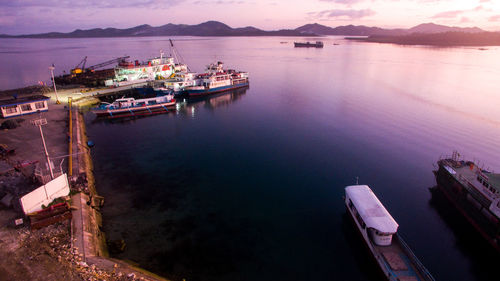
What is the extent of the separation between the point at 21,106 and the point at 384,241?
48025 mm

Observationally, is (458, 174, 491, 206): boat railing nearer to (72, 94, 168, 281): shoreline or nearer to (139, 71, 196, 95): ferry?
(72, 94, 168, 281): shoreline

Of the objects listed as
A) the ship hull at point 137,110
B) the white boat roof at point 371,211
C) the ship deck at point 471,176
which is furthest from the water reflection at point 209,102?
the ship deck at point 471,176

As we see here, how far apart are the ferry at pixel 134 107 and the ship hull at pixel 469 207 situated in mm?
46152

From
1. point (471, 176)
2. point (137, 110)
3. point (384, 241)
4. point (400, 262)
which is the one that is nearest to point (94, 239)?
point (384, 241)

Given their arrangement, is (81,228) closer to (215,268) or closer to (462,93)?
(215,268)

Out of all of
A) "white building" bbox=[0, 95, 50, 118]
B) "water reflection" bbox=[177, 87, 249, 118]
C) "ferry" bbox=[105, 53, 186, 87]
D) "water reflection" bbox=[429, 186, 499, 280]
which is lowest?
"water reflection" bbox=[429, 186, 499, 280]

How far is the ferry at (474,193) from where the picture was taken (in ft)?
61.8

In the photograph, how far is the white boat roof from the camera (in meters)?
16.5

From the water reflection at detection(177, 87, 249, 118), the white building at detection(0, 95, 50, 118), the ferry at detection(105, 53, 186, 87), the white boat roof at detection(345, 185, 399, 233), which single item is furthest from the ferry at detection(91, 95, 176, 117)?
the white boat roof at detection(345, 185, 399, 233)

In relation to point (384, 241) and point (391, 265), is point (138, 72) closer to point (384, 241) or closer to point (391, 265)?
point (384, 241)

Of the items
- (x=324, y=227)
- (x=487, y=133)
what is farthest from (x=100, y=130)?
(x=487, y=133)

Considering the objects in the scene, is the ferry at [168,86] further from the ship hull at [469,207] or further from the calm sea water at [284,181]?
the ship hull at [469,207]

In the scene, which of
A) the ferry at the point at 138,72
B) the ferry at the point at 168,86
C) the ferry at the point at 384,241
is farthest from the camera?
the ferry at the point at 138,72

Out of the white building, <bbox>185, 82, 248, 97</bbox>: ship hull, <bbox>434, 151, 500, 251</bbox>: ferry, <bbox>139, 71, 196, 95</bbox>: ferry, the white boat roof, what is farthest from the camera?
<bbox>185, 82, 248, 97</bbox>: ship hull
